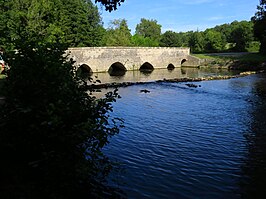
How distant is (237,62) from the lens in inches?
2263

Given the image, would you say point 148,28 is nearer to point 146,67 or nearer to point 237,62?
point 146,67

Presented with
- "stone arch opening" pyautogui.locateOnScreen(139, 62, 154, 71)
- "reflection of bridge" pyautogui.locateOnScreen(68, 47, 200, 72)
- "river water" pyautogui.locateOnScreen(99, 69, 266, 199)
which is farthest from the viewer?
"stone arch opening" pyautogui.locateOnScreen(139, 62, 154, 71)

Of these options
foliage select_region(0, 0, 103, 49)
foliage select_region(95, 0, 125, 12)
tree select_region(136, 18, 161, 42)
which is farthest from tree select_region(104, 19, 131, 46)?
foliage select_region(95, 0, 125, 12)

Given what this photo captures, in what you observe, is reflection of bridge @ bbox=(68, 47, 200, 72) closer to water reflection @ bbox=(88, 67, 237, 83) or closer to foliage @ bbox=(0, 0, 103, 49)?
water reflection @ bbox=(88, 67, 237, 83)

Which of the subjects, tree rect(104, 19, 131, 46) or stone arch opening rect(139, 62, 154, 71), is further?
tree rect(104, 19, 131, 46)

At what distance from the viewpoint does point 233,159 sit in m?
11.6

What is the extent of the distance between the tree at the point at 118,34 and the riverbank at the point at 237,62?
18.0 metres

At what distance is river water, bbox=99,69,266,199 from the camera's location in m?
9.38

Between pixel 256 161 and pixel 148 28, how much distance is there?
404 feet

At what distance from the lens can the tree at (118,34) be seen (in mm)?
70213

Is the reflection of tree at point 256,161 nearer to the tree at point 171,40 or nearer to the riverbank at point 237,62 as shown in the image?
the riverbank at point 237,62

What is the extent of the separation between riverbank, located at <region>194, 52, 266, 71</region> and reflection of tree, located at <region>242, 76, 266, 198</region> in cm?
3650

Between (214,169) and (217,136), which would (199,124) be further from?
(214,169)

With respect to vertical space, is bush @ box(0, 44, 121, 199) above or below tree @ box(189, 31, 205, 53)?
below
